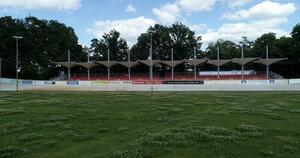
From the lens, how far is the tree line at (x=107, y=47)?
336 ft

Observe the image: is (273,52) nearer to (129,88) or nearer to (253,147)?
(129,88)

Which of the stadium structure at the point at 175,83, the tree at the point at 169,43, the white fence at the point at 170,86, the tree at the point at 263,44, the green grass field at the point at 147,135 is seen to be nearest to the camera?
the green grass field at the point at 147,135

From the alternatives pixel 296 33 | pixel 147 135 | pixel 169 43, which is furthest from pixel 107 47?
pixel 147 135

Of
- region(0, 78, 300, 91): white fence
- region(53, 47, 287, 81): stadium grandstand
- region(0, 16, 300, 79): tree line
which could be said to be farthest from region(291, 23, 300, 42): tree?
region(0, 78, 300, 91): white fence

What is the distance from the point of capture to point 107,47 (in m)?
121

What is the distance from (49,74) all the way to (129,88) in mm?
46882

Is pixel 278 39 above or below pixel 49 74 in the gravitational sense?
above

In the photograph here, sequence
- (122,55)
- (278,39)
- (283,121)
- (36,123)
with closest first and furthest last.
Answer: (36,123), (283,121), (278,39), (122,55)

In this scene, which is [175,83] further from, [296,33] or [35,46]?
[35,46]

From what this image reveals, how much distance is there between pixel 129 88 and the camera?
68.3 meters

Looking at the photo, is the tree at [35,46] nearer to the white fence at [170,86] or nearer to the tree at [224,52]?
the white fence at [170,86]

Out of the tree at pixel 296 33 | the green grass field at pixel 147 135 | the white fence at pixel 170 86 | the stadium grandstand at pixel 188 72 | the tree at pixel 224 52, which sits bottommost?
the green grass field at pixel 147 135

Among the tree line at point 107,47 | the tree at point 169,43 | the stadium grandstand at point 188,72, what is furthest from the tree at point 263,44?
the tree at point 169,43

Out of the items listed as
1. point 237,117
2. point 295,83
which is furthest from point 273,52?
point 237,117
